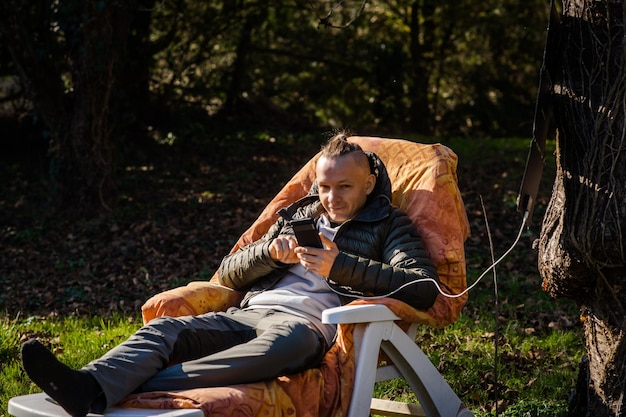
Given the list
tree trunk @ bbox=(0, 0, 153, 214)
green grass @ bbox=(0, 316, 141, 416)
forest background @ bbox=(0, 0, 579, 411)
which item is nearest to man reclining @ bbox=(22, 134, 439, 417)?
forest background @ bbox=(0, 0, 579, 411)

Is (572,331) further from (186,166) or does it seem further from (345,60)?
(345,60)

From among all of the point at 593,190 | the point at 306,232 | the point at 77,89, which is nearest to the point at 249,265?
the point at 306,232

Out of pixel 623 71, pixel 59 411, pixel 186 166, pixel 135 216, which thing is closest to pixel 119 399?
pixel 59 411

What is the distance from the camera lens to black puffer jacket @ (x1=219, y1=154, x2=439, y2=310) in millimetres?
4145

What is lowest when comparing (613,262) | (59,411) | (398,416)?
(398,416)

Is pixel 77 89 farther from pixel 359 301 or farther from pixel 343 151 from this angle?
pixel 359 301

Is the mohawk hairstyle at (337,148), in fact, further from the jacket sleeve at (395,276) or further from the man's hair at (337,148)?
the jacket sleeve at (395,276)

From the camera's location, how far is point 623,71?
3.88 meters

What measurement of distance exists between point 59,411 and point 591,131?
254 cm

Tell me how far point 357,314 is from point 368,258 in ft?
2.12

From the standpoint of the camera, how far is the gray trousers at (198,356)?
11.8 ft

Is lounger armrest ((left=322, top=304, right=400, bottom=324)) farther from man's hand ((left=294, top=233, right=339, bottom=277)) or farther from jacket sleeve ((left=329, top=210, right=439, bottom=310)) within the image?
man's hand ((left=294, top=233, right=339, bottom=277))

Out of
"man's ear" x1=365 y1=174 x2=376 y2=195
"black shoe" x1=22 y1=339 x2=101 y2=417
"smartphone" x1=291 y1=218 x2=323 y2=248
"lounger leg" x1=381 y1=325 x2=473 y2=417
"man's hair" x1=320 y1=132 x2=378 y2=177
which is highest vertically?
"man's hair" x1=320 y1=132 x2=378 y2=177

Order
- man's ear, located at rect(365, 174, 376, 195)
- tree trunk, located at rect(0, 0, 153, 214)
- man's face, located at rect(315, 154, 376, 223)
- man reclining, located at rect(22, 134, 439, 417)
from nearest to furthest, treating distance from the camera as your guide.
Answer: man reclining, located at rect(22, 134, 439, 417)
man's face, located at rect(315, 154, 376, 223)
man's ear, located at rect(365, 174, 376, 195)
tree trunk, located at rect(0, 0, 153, 214)
